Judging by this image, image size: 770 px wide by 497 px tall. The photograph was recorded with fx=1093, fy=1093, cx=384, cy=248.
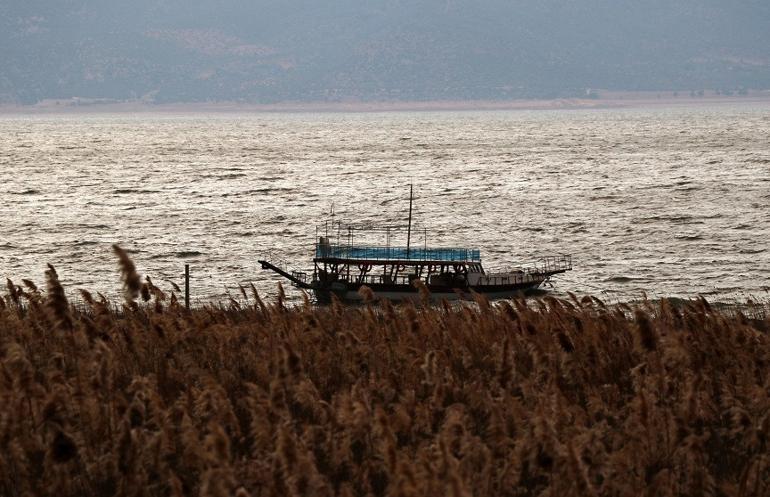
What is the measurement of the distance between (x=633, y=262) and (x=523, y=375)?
57.8 m

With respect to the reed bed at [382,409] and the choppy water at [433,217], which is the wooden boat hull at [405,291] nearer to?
the choppy water at [433,217]

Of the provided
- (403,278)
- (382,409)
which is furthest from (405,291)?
(382,409)

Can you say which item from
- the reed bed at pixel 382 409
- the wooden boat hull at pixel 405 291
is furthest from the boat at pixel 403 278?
the reed bed at pixel 382 409

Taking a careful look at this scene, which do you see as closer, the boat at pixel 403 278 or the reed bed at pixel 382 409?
the reed bed at pixel 382 409

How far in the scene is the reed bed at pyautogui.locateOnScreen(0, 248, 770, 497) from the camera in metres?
9.78

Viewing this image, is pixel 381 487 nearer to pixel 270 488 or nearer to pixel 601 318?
pixel 270 488

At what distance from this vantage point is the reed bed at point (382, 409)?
32.1 ft

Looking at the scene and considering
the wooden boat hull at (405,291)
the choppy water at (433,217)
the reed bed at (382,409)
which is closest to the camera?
the reed bed at (382,409)

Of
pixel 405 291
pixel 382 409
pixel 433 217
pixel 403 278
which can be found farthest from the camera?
pixel 433 217

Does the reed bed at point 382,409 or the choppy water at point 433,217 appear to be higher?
the reed bed at point 382,409

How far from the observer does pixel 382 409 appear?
998 cm

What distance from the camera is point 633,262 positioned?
7156 centimetres

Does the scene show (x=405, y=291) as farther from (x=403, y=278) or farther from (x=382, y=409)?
(x=382, y=409)

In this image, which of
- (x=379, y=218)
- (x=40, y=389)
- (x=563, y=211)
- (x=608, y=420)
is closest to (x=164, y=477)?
(x=40, y=389)
